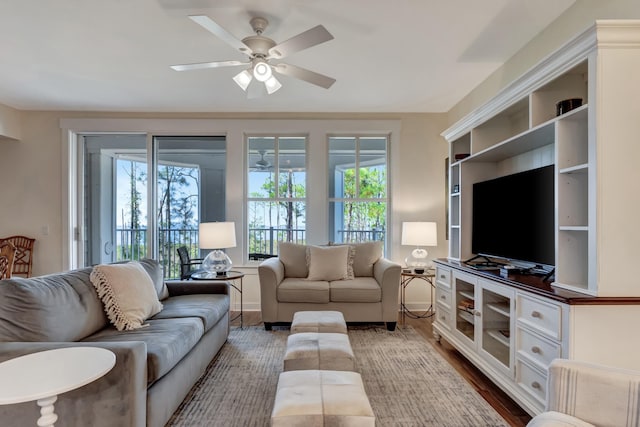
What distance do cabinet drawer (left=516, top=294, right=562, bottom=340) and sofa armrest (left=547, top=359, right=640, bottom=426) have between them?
1.81 feet

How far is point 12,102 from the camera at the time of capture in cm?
421

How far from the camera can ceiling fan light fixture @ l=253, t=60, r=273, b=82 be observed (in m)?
2.42

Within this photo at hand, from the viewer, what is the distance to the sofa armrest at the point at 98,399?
57.9 inches

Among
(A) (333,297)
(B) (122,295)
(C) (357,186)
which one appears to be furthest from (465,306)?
(B) (122,295)

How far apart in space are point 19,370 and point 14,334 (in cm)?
54

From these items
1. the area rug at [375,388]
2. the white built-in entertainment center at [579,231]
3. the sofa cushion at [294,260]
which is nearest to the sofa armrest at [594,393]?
the white built-in entertainment center at [579,231]

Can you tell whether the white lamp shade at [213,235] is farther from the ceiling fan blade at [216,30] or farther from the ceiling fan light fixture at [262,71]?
the ceiling fan blade at [216,30]

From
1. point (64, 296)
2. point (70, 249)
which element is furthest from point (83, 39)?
point (70, 249)

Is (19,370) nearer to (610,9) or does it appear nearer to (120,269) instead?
(120,269)

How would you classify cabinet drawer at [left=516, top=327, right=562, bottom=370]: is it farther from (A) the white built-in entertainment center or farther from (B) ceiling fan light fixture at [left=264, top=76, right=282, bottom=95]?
(B) ceiling fan light fixture at [left=264, top=76, right=282, bottom=95]

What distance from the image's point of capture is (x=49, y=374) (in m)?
1.24

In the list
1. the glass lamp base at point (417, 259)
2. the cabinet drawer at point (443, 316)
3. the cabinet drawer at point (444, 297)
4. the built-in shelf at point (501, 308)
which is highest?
the glass lamp base at point (417, 259)

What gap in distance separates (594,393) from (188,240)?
4.61 m

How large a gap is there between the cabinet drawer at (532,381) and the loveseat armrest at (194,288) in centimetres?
235
